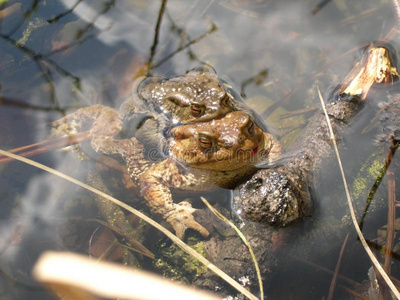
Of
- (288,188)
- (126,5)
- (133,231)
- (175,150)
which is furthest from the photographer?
(126,5)

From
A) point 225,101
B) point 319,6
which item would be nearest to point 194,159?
point 225,101

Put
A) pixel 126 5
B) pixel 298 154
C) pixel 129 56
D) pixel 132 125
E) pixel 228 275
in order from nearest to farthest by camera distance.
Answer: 1. pixel 228 275
2. pixel 298 154
3. pixel 132 125
4. pixel 129 56
5. pixel 126 5

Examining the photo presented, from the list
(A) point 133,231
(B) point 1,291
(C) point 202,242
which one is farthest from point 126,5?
(B) point 1,291

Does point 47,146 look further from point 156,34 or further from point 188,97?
point 156,34

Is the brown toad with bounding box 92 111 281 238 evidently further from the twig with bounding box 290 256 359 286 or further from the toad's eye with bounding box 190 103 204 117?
the twig with bounding box 290 256 359 286

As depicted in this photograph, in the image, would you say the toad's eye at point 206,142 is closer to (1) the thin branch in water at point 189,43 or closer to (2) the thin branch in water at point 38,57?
(1) the thin branch in water at point 189,43

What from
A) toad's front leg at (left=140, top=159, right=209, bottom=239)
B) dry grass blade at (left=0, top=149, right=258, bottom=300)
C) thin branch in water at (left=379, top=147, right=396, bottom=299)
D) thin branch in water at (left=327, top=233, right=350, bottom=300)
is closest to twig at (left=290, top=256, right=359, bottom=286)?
thin branch in water at (left=327, top=233, right=350, bottom=300)

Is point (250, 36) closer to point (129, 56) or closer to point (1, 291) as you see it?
point (129, 56)

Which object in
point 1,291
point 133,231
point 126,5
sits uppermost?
point 126,5
